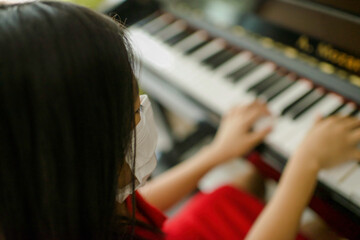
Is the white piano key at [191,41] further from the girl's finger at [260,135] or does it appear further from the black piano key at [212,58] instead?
the girl's finger at [260,135]

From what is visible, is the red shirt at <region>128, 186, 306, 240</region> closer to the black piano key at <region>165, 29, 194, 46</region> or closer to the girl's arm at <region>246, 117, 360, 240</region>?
the girl's arm at <region>246, 117, 360, 240</region>

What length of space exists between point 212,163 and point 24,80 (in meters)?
0.69

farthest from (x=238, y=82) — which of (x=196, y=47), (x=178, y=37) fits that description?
(x=178, y=37)

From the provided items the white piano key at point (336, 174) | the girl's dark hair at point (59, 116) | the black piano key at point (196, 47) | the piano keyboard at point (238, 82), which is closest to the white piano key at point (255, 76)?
the piano keyboard at point (238, 82)

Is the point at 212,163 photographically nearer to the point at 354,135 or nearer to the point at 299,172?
the point at 299,172

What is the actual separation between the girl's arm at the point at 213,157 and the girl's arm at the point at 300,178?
0.16 metres

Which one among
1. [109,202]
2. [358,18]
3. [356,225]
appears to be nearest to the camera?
[109,202]

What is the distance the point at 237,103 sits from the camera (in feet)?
3.29

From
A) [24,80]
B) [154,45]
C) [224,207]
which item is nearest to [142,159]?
[24,80]

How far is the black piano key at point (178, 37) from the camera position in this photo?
127 cm

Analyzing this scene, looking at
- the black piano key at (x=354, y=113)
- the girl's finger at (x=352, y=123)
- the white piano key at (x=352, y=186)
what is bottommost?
the white piano key at (x=352, y=186)

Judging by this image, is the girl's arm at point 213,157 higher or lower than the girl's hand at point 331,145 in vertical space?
lower

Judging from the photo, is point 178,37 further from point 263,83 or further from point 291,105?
point 291,105

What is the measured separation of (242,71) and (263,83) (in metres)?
0.10
